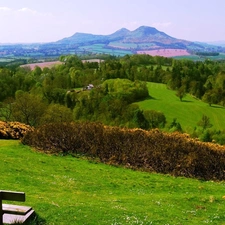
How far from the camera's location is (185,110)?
298 ft

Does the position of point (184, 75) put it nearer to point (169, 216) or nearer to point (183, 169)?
point (183, 169)

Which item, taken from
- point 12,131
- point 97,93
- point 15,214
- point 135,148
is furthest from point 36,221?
point 97,93

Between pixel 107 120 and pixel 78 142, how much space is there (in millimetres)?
49885

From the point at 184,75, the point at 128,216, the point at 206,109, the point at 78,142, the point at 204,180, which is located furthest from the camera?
the point at 184,75

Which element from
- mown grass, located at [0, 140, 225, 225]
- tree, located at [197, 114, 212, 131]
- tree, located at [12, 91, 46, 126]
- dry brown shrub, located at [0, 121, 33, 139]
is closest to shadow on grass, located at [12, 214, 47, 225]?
mown grass, located at [0, 140, 225, 225]

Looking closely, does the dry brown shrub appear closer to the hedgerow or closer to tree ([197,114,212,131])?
the hedgerow

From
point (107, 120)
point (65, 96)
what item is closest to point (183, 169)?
point (107, 120)

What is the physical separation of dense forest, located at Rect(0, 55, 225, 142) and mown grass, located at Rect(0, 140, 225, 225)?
25.1 metres

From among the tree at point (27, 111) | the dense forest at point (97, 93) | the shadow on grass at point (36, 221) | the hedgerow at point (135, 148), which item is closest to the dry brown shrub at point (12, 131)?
the hedgerow at point (135, 148)

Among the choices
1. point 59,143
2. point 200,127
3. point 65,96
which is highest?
point 59,143

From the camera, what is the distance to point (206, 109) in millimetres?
92188

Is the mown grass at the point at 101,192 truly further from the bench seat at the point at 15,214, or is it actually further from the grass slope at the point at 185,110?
the grass slope at the point at 185,110

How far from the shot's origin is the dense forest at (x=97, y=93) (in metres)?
56.9

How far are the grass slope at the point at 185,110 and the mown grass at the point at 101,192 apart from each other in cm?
5624
